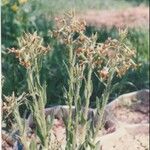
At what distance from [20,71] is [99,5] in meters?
4.04

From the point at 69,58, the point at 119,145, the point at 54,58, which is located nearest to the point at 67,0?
the point at 54,58

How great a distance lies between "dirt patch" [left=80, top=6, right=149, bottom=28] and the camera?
6.87 meters

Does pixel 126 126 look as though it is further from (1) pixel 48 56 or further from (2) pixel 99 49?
(2) pixel 99 49

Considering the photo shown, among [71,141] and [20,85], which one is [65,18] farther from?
[20,85]

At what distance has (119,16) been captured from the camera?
24.2ft

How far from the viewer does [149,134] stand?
367cm

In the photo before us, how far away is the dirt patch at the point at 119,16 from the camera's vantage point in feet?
22.5

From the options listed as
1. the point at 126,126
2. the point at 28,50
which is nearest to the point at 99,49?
the point at 28,50

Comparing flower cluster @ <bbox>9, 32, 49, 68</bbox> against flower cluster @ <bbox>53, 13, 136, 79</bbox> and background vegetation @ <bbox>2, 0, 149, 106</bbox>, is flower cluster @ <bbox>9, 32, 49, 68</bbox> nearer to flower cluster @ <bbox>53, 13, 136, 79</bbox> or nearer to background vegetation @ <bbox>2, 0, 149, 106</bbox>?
flower cluster @ <bbox>53, 13, 136, 79</bbox>

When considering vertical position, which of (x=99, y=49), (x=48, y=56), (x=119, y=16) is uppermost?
(x=99, y=49)

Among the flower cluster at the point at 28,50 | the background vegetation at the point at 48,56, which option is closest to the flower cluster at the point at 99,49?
the flower cluster at the point at 28,50

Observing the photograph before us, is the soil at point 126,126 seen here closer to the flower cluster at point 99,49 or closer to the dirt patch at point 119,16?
the flower cluster at point 99,49

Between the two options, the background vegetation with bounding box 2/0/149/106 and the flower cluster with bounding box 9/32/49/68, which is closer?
the flower cluster with bounding box 9/32/49/68

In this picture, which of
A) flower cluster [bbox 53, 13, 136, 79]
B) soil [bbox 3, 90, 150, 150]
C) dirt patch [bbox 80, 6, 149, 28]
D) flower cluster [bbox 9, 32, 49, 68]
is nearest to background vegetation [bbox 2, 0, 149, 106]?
soil [bbox 3, 90, 150, 150]
